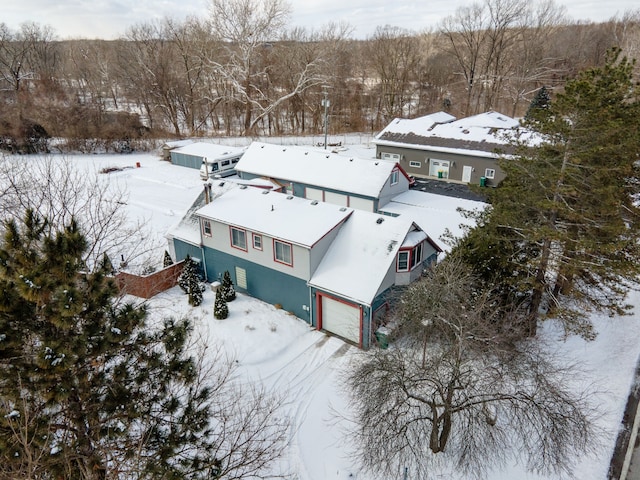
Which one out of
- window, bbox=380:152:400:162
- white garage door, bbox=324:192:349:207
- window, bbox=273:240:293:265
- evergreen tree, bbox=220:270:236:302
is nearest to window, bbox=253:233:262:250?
window, bbox=273:240:293:265

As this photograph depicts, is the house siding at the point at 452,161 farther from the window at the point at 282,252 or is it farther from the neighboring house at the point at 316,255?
the window at the point at 282,252

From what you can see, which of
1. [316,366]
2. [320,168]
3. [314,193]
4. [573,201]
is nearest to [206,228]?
[316,366]

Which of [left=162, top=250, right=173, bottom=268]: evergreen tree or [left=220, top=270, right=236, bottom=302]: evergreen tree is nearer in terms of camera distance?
[left=220, top=270, right=236, bottom=302]: evergreen tree

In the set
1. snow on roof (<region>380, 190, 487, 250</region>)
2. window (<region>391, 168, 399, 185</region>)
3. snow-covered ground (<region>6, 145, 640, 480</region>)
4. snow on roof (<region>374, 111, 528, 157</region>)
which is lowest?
snow-covered ground (<region>6, 145, 640, 480</region>)

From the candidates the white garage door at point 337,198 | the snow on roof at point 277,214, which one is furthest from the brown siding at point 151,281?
the white garage door at point 337,198

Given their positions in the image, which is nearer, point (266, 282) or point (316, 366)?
point (316, 366)

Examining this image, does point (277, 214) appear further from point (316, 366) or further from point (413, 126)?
point (413, 126)

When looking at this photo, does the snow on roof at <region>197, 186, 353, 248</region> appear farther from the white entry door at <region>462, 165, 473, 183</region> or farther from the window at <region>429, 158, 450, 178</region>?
the window at <region>429, 158, 450, 178</region>
